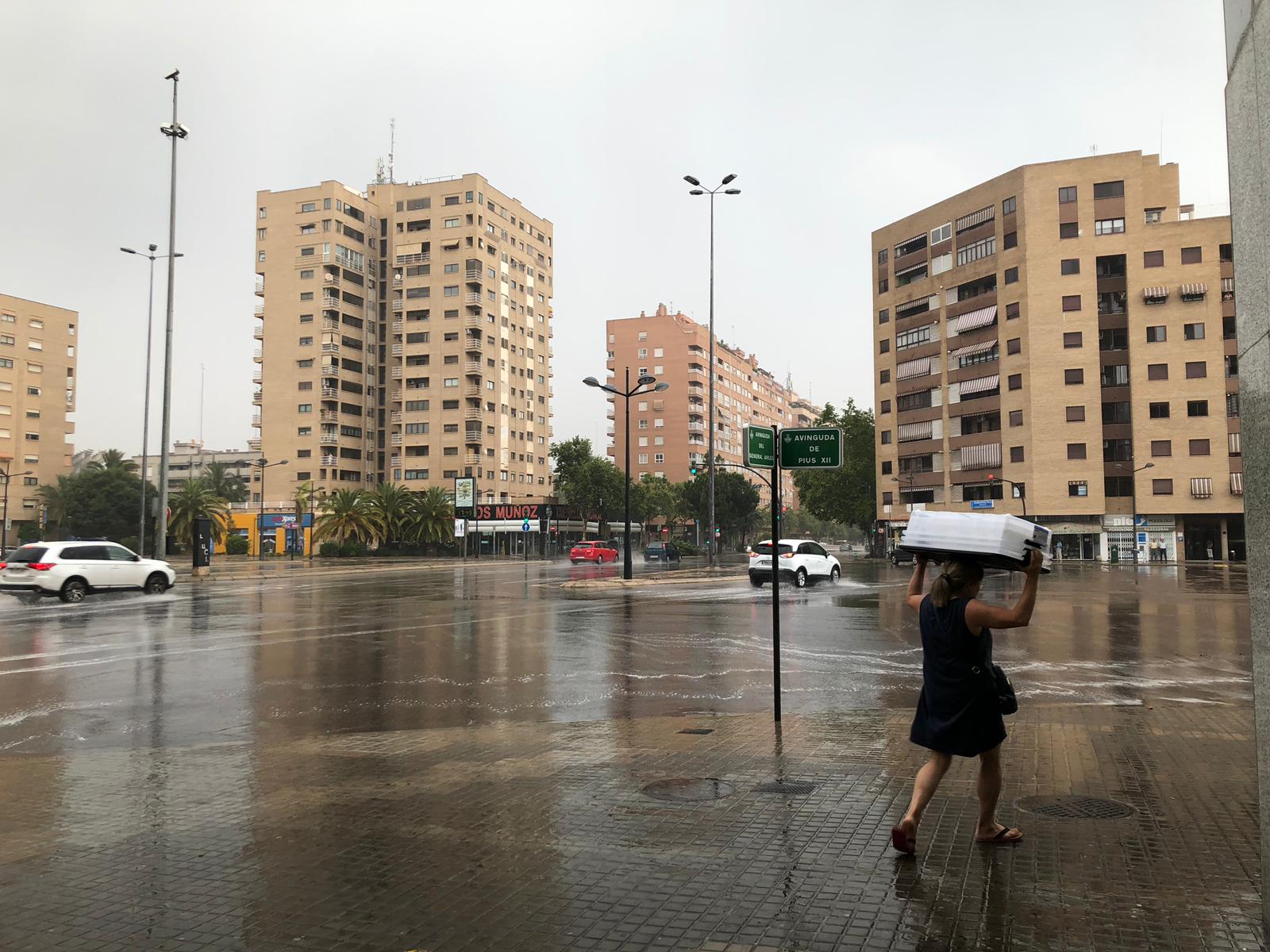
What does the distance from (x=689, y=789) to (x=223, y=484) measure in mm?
115505

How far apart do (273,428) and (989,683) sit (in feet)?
333

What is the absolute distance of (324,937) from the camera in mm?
3672

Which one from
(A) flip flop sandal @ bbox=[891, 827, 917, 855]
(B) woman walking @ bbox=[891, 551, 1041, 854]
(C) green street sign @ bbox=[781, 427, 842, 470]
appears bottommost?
(A) flip flop sandal @ bbox=[891, 827, 917, 855]

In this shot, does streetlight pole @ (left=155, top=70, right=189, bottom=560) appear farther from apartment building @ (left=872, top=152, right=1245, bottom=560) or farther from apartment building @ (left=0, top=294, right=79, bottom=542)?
apartment building @ (left=0, top=294, right=79, bottom=542)

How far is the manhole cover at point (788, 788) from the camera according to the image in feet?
18.6

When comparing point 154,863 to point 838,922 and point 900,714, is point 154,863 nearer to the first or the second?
point 838,922

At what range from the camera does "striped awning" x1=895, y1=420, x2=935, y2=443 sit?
263ft

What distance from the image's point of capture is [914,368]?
8244 centimetres

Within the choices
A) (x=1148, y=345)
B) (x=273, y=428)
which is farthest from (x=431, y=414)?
(x=1148, y=345)

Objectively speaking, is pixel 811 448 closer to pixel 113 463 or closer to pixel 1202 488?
pixel 1202 488

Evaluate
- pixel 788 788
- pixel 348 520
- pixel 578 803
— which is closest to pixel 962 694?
pixel 788 788

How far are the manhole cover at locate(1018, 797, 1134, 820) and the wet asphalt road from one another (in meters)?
3.34

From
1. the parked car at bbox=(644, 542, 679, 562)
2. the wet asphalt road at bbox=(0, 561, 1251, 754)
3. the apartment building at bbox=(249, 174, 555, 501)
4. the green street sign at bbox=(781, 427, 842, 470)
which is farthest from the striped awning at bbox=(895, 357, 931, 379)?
the green street sign at bbox=(781, 427, 842, 470)

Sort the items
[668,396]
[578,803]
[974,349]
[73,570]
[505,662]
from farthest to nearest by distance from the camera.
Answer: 1. [668,396]
2. [974,349]
3. [73,570]
4. [505,662]
5. [578,803]
